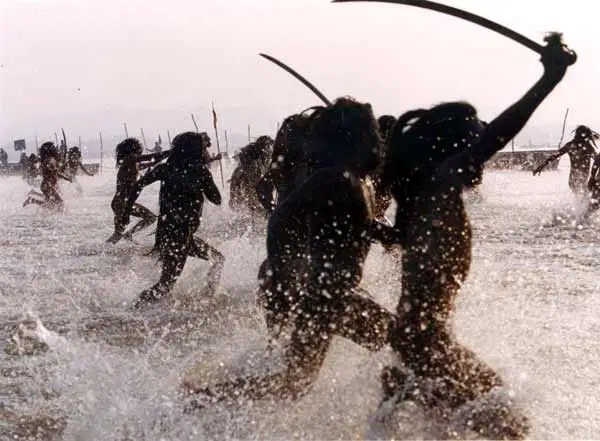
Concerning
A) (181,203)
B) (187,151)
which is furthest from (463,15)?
(181,203)

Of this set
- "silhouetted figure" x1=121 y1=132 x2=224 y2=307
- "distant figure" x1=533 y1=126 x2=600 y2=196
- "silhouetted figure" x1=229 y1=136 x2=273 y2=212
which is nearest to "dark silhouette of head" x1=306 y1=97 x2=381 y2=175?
"silhouetted figure" x1=121 y1=132 x2=224 y2=307

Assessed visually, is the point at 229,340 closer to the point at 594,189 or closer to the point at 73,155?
the point at 594,189

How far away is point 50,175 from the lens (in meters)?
18.8

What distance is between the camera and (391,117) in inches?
266

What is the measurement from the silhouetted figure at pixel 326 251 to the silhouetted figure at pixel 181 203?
3.91 m

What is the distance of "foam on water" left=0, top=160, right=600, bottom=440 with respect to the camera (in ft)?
13.3

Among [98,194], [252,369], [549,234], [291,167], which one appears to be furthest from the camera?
[98,194]

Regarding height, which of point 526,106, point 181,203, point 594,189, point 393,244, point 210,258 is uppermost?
point 526,106

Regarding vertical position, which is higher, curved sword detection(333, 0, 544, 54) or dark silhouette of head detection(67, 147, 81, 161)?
curved sword detection(333, 0, 544, 54)

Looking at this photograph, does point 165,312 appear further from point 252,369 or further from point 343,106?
point 343,106

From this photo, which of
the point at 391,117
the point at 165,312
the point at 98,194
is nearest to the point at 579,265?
the point at 391,117

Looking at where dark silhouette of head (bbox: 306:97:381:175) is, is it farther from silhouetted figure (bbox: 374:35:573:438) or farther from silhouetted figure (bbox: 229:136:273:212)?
silhouetted figure (bbox: 229:136:273:212)

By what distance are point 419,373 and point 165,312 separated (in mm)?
4358

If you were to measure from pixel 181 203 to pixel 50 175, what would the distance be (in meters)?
12.0
